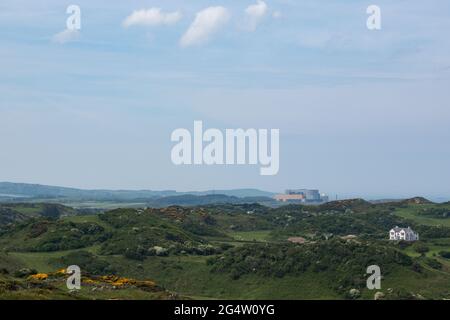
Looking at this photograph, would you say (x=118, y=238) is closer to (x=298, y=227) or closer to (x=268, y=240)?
(x=268, y=240)

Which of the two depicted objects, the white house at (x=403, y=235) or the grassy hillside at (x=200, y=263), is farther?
the white house at (x=403, y=235)

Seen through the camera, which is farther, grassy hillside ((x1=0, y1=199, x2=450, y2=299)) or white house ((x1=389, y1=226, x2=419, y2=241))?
white house ((x1=389, y1=226, x2=419, y2=241))

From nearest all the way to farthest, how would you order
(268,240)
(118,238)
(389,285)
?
(389,285)
(118,238)
(268,240)

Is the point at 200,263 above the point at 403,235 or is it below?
below

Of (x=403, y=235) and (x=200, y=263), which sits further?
(x=403, y=235)
